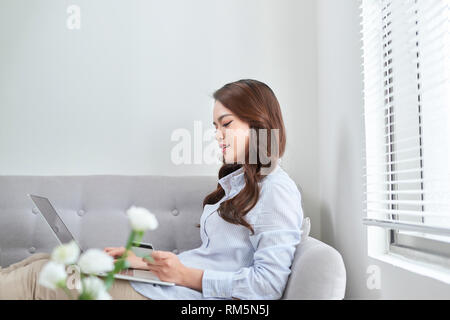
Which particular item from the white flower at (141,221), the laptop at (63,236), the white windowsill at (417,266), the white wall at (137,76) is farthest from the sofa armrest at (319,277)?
the white wall at (137,76)

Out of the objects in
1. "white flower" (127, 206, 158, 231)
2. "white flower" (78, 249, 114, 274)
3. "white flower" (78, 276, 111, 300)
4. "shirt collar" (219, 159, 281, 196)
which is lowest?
"white flower" (78, 276, 111, 300)

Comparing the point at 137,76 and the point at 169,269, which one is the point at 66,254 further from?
the point at 137,76

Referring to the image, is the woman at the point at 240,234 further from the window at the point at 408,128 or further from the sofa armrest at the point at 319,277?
the window at the point at 408,128

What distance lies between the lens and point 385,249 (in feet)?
4.34

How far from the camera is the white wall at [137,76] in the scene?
184 centimetres

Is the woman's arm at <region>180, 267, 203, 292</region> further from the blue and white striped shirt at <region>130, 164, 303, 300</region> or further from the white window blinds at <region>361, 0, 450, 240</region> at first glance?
the white window blinds at <region>361, 0, 450, 240</region>

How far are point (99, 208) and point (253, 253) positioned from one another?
2.32ft

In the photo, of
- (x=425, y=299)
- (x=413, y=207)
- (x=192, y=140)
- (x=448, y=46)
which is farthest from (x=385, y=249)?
(x=192, y=140)

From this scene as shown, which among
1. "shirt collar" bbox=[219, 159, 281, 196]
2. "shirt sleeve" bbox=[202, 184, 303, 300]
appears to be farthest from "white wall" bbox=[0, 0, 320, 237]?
"shirt sleeve" bbox=[202, 184, 303, 300]

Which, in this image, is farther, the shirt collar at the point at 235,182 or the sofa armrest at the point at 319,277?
the shirt collar at the point at 235,182

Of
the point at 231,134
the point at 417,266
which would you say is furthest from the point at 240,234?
the point at 417,266

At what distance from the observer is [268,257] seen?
1.10 meters

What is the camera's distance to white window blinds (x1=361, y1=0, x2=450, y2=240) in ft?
3.56

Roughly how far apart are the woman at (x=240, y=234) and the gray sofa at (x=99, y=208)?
0.84ft
